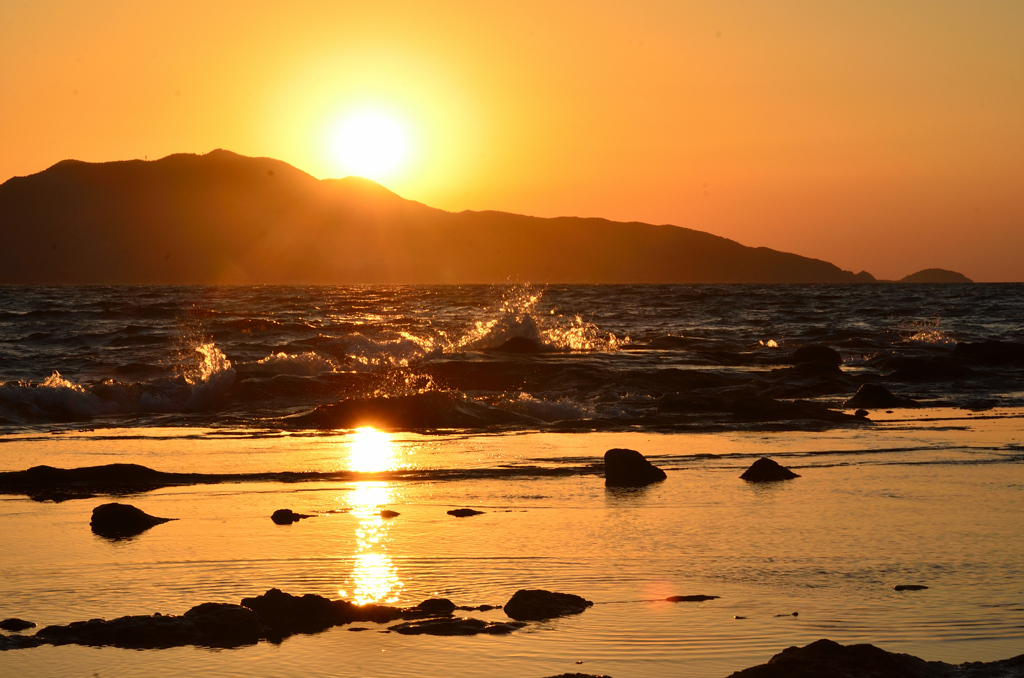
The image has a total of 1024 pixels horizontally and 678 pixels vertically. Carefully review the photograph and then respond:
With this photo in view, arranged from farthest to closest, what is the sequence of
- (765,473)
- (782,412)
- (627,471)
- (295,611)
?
1. (782,412)
2. (765,473)
3. (627,471)
4. (295,611)

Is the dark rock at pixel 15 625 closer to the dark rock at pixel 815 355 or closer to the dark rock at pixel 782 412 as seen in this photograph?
the dark rock at pixel 782 412

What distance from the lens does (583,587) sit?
18.2 ft

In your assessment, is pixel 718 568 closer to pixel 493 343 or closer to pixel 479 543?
pixel 479 543

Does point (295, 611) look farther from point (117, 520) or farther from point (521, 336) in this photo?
point (521, 336)

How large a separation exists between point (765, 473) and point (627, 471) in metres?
1.19

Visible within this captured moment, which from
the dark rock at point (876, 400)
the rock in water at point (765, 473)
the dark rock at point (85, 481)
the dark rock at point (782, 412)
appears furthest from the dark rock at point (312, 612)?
the dark rock at point (876, 400)

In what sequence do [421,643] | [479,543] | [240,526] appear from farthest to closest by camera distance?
[240,526], [479,543], [421,643]

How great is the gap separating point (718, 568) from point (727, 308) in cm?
5578

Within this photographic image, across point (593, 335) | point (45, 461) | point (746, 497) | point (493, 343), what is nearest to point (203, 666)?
point (746, 497)

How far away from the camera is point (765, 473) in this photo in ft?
29.5

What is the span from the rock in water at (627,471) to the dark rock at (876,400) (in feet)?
26.5

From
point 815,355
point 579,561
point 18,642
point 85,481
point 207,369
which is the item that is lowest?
point 18,642

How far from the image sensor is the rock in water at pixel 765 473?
29.4ft

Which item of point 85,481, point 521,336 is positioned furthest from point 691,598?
point 521,336
